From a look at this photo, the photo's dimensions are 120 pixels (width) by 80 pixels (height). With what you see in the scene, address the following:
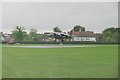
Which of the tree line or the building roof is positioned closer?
the tree line

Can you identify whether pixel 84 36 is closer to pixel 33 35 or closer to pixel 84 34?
pixel 84 34

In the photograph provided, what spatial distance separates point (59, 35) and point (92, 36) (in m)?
25.9

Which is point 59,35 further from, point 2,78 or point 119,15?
point 2,78

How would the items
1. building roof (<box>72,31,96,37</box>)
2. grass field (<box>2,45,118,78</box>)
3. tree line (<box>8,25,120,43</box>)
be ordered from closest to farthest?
grass field (<box>2,45,118,78</box>) < tree line (<box>8,25,120,43</box>) < building roof (<box>72,31,96,37</box>)

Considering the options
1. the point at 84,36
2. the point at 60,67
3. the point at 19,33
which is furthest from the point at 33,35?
the point at 60,67

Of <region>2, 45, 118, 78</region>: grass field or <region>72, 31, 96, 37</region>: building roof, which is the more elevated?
<region>72, 31, 96, 37</region>: building roof

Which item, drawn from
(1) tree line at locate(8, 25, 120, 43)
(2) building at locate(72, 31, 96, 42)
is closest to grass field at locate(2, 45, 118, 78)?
(1) tree line at locate(8, 25, 120, 43)

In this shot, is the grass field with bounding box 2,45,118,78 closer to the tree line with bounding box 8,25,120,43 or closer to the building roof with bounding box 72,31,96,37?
the tree line with bounding box 8,25,120,43

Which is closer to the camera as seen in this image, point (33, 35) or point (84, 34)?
point (33, 35)

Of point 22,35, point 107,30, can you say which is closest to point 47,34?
point 22,35

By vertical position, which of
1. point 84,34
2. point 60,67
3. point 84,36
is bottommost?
point 60,67

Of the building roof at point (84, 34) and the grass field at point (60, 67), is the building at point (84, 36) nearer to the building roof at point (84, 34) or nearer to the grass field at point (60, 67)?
the building roof at point (84, 34)

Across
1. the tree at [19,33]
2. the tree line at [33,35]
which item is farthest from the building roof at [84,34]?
the tree at [19,33]

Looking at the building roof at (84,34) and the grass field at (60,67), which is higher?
the building roof at (84,34)
